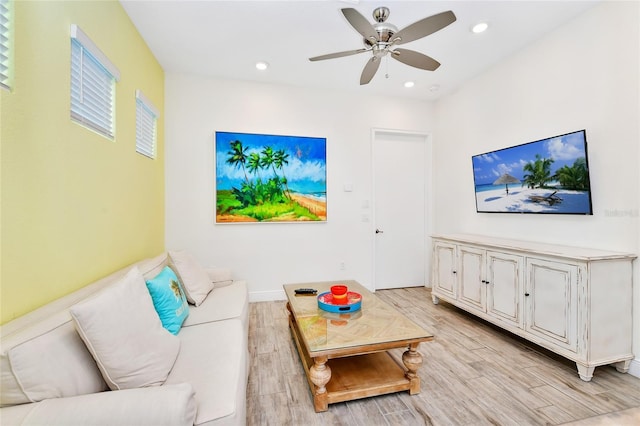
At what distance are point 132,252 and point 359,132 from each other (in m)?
3.09

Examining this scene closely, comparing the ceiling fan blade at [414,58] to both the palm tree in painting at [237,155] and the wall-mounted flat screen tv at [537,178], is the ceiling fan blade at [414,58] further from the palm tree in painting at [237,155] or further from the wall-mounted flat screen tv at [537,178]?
the palm tree in painting at [237,155]

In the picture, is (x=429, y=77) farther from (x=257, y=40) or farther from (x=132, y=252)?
(x=132, y=252)

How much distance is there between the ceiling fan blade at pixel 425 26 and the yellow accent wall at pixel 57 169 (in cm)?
200

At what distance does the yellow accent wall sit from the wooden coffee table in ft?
4.60

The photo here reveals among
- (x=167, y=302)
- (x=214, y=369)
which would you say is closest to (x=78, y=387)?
(x=214, y=369)

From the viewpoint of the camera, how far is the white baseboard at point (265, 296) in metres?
3.69

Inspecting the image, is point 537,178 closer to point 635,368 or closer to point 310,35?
point 635,368

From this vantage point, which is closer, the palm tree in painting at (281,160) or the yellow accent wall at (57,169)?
the yellow accent wall at (57,169)

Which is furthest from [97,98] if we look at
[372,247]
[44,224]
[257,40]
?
[372,247]

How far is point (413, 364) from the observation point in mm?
1815

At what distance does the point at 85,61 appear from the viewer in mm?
1828

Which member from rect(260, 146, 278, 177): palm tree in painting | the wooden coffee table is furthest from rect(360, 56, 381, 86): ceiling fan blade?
the wooden coffee table

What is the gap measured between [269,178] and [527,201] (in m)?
2.88

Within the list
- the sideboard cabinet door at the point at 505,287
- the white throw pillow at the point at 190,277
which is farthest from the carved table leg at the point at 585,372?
the white throw pillow at the point at 190,277
